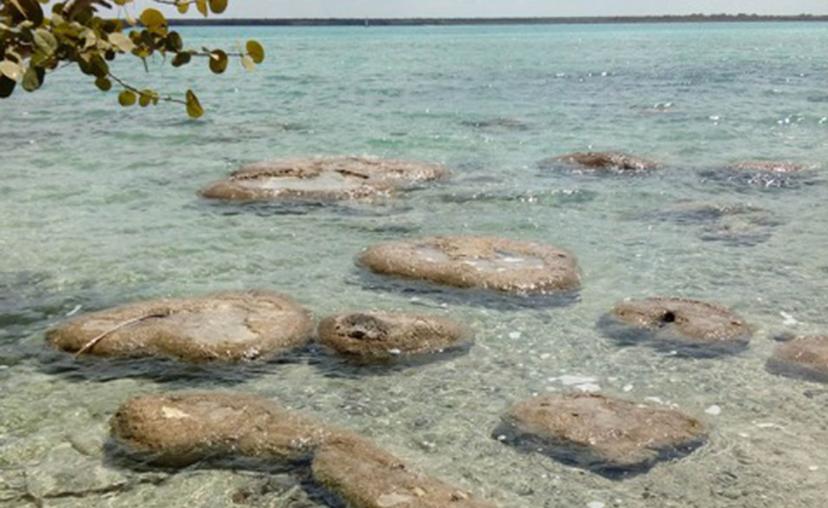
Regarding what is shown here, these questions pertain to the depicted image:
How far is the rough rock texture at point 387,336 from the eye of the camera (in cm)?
660

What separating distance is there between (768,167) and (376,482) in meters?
12.5

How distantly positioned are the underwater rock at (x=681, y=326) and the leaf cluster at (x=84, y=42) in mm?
4704

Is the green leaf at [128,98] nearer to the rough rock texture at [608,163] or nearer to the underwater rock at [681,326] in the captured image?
the underwater rock at [681,326]

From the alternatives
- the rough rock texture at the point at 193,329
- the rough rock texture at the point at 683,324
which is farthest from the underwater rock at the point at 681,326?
the rough rock texture at the point at 193,329

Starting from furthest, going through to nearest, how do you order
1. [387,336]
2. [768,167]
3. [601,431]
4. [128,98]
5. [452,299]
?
[768,167]
[452,299]
[387,336]
[601,431]
[128,98]

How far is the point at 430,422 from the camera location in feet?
18.4

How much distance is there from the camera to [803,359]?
6488mm

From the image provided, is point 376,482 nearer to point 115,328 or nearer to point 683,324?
point 115,328

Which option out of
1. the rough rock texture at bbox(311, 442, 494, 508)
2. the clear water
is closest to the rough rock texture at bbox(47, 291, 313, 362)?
the clear water

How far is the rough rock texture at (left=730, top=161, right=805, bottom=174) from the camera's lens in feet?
48.6

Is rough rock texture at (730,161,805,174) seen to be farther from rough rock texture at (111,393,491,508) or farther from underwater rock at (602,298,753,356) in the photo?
rough rock texture at (111,393,491,508)

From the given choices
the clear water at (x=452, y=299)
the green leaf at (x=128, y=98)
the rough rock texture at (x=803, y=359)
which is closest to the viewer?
the green leaf at (x=128, y=98)

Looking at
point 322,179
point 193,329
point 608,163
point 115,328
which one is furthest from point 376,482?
point 608,163

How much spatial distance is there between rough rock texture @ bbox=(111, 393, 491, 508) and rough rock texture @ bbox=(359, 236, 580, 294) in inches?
121
